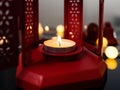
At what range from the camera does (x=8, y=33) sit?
2.03ft

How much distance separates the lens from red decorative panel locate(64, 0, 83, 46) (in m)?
0.83

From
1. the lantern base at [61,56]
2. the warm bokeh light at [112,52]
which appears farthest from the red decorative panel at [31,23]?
the warm bokeh light at [112,52]

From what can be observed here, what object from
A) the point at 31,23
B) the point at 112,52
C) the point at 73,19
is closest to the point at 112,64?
the point at 112,52

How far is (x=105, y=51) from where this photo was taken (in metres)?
0.89

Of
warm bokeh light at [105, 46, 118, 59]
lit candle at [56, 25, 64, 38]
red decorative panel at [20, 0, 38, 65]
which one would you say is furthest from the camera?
lit candle at [56, 25, 64, 38]

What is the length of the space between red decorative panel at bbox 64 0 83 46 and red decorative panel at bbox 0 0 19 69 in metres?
0.27

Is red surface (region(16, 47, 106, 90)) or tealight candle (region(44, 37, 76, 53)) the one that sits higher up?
tealight candle (region(44, 37, 76, 53))

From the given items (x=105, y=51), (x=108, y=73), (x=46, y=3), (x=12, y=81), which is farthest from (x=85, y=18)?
(x=12, y=81)

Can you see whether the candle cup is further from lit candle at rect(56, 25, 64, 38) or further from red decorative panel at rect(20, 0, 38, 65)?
lit candle at rect(56, 25, 64, 38)

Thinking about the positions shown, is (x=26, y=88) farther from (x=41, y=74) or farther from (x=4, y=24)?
(x=4, y=24)

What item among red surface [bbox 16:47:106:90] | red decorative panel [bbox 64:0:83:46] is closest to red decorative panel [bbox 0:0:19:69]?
red surface [bbox 16:47:106:90]

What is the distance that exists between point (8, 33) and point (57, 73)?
16 cm

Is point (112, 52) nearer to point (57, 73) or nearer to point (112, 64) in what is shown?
point (112, 64)

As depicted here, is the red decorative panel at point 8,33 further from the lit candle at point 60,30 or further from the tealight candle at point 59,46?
the lit candle at point 60,30
